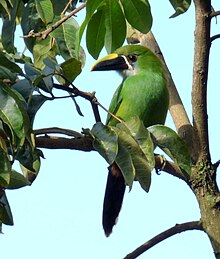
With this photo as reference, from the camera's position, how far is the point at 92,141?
183 centimetres

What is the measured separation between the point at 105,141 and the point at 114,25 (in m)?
0.42

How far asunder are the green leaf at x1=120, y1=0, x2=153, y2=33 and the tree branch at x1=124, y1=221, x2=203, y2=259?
1.93 feet

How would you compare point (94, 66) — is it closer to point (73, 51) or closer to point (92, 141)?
point (73, 51)

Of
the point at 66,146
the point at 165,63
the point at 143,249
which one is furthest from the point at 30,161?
the point at 165,63

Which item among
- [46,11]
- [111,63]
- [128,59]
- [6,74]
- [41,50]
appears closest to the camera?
[6,74]

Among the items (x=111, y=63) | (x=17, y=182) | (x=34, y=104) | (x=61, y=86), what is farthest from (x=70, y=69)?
(x=111, y=63)

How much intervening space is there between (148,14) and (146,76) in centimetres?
175

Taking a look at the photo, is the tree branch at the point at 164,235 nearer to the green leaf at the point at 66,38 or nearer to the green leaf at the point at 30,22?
the green leaf at the point at 66,38

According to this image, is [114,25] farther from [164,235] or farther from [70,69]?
[164,235]

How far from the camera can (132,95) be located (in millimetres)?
3543

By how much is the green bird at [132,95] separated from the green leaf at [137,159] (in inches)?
50.7

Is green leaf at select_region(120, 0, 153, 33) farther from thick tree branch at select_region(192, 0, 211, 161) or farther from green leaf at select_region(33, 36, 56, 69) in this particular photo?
green leaf at select_region(33, 36, 56, 69)

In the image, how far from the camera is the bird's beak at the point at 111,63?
11.8 feet

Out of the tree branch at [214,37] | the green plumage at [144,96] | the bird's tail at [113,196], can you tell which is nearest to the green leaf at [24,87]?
the tree branch at [214,37]
